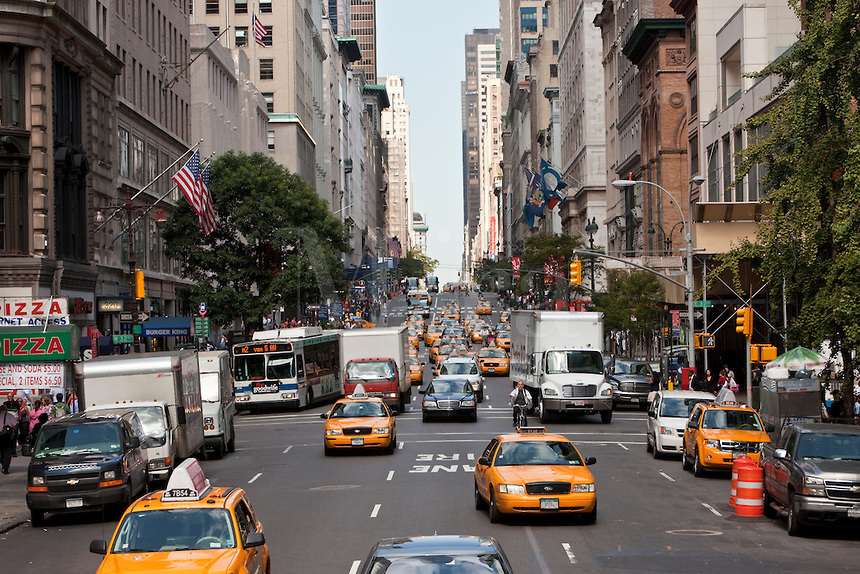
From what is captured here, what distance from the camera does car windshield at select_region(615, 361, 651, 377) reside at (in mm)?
49959

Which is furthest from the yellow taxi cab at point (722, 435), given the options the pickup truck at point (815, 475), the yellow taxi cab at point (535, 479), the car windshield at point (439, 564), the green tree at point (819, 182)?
the car windshield at point (439, 564)

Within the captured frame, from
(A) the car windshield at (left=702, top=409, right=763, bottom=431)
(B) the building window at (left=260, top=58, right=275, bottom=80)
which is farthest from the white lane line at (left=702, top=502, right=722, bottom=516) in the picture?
(B) the building window at (left=260, top=58, right=275, bottom=80)

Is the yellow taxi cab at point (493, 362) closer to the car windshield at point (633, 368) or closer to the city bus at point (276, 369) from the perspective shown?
the car windshield at point (633, 368)

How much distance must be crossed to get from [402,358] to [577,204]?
235 ft

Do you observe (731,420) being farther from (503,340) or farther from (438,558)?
(503,340)

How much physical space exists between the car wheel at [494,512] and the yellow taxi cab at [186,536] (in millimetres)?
6575

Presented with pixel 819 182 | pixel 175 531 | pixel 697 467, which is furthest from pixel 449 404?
pixel 175 531

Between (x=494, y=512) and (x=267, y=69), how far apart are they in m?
105

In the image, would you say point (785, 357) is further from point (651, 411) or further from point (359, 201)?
point (359, 201)

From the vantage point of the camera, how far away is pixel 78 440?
21.6 m

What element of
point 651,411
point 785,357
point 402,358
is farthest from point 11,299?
point 785,357

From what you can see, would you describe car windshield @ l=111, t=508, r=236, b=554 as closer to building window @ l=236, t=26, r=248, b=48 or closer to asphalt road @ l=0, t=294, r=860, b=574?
asphalt road @ l=0, t=294, r=860, b=574

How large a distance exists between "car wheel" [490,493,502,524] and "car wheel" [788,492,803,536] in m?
4.57

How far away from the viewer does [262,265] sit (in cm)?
6381
